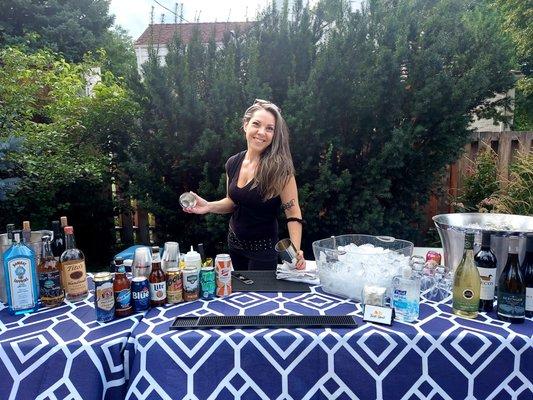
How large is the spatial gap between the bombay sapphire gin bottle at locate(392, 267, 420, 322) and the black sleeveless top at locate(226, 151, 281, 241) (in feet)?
3.67

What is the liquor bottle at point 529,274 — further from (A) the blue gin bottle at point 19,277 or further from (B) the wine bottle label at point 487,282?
(A) the blue gin bottle at point 19,277

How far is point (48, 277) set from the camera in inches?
59.9

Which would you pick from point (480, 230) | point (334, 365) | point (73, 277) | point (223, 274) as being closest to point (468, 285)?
point (480, 230)

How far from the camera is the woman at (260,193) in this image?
2.30 m

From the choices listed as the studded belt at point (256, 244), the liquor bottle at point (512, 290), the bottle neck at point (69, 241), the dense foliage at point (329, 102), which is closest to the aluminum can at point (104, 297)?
the bottle neck at point (69, 241)

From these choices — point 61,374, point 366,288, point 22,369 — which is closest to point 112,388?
point 61,374

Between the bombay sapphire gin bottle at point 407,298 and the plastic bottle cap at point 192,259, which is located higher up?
the plastic bottle cap at point 192,259

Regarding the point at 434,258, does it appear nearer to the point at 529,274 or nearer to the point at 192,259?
the point at 529,274

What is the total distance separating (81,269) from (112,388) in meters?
0.52

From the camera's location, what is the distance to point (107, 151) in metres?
4.33

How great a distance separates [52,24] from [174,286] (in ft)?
42.3

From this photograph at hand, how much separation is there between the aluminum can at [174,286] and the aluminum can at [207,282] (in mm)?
89

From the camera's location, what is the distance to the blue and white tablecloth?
1244 millimetres

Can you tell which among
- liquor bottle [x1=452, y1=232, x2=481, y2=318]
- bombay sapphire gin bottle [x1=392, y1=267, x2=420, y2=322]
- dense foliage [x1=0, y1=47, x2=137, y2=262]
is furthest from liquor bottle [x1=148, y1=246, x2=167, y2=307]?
dense foliage [x1=0, y1=47, x2=137, y2=262]
